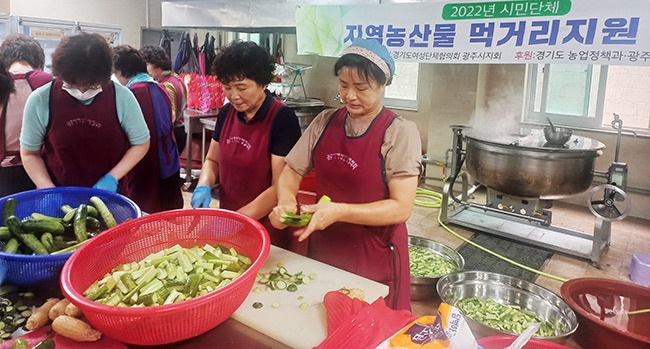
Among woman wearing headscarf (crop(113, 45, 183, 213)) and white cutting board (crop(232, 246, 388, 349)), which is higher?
woman wearing headscarf (crop(113, 45, 183, 213))

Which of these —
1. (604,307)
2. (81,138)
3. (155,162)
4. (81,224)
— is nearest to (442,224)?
(604,307)

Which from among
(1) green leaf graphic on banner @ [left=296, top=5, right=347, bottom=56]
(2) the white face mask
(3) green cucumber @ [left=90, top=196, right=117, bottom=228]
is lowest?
(3) green cucumber @ [left=90, top=196, right=117, bottom=228]

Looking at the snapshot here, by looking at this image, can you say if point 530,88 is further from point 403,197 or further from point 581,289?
point 403,197

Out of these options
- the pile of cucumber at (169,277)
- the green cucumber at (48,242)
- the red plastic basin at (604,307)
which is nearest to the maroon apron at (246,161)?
the pile of cucumber at (169,277)

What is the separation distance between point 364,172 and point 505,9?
5.56 feet

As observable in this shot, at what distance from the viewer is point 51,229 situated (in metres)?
1.49

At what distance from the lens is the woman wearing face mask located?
200 centimetres

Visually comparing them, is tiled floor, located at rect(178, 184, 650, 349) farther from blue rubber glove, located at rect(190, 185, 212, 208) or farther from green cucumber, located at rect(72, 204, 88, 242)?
green cucumber, located at rect(72, 204, 88, 242)

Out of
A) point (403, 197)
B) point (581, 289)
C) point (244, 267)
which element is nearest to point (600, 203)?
point (581, 289)

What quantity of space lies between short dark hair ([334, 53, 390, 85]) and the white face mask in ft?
3.85

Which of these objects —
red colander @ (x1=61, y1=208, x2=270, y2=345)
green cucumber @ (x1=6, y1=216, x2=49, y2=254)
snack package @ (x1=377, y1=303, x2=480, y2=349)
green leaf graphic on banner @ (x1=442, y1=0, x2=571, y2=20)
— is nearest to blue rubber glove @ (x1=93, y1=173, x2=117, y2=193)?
green cucumber @ (x1=6, y1=216, x2=49, y2=254)

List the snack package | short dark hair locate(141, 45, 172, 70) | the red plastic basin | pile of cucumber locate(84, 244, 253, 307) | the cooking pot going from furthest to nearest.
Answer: short dark hair locate(141, 45, 172, 70) < the cooking pot < the red plastic basin < pile of cucumber locate(84, 244, 253, 307) < the snack package

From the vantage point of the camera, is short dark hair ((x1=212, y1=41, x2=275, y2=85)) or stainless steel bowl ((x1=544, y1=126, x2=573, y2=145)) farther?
stainless steel bowl ((x1=544, y1=126, x2=573, y2=145))

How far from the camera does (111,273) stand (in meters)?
1.28
